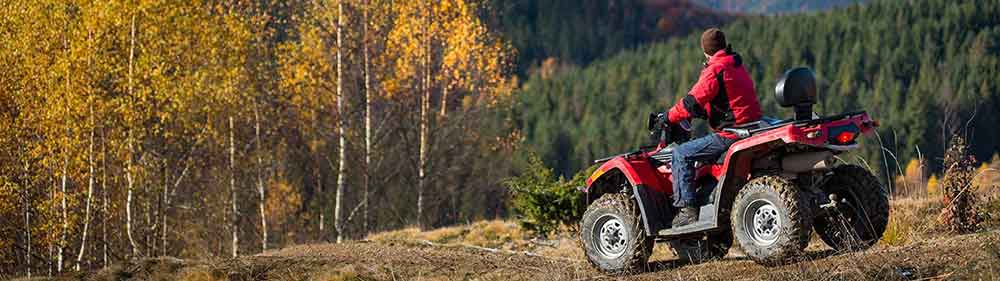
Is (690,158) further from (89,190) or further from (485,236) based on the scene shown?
(89,190)

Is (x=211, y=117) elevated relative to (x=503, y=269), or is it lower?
elevated

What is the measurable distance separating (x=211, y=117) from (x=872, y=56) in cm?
8868

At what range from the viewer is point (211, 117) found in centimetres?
2658

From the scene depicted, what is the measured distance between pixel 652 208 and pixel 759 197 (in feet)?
3.76

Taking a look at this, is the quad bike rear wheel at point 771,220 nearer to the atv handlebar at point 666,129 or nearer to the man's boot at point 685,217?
the man's boot at point 685,217

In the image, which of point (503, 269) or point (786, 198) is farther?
point (503, 269)

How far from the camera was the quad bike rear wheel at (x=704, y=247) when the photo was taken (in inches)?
342

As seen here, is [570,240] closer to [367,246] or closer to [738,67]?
[367,246]

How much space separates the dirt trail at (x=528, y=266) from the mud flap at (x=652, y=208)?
365mm

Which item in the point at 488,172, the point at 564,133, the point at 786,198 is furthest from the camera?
the point at 564,133

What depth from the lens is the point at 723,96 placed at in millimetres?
7973

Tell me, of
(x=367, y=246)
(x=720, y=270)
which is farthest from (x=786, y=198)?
(x=367, y=246)

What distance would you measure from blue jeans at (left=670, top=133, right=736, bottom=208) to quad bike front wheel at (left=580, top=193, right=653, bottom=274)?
0.52 meters

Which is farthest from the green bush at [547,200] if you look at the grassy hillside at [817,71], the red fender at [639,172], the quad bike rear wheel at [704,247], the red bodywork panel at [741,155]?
the grassy hillside at [817,71]
